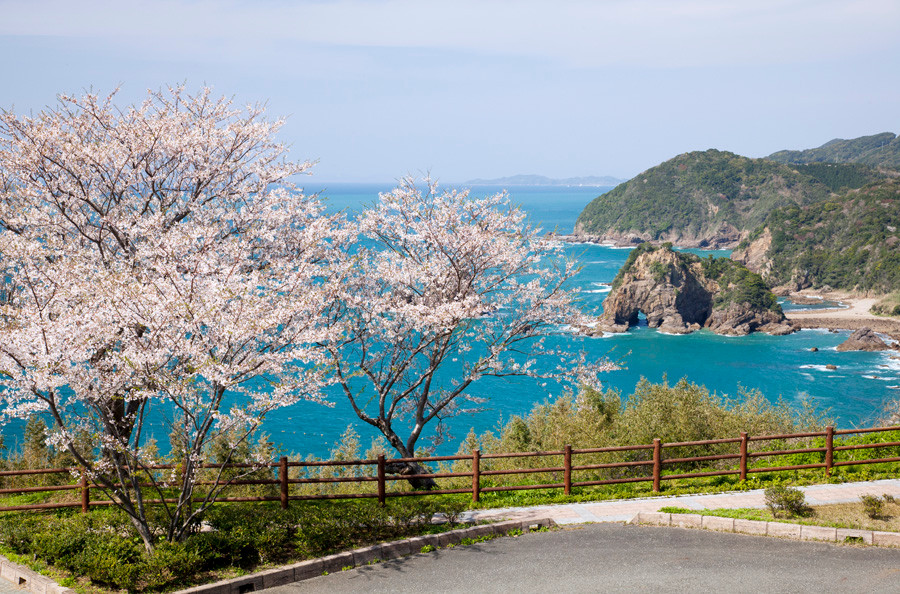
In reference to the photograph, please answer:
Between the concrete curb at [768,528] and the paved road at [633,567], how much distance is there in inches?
9.3

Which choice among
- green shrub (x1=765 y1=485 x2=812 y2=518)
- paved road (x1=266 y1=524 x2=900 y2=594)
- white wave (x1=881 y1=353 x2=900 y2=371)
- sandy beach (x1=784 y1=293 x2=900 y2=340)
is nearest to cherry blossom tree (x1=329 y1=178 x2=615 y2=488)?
paved road (x1=266 y1=524 x2=900 y2=594)

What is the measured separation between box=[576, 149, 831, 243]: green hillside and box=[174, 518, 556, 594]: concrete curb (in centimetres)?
17742

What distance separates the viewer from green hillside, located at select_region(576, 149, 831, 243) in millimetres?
181375

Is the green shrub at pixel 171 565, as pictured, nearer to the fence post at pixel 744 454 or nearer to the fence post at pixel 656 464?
the fence post at pixel 656 464

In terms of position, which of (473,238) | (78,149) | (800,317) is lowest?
(800,317)

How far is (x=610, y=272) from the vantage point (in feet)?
457

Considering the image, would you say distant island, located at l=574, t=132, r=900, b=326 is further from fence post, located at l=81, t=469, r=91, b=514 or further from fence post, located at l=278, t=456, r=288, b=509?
fence post, located at l=81, t=469, r=91, b=514

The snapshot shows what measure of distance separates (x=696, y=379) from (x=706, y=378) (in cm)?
113

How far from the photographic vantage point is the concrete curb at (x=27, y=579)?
10.2 meters

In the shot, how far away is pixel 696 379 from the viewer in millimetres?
76625

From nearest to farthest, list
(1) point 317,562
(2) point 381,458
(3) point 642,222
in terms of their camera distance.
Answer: (1) point 317,562, (2) point 381,458, (3) point 642,222

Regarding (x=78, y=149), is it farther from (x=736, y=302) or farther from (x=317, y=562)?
(x=736, y=302)

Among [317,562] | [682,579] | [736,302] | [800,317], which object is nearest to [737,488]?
[682,579]

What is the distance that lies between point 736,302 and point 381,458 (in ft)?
323
